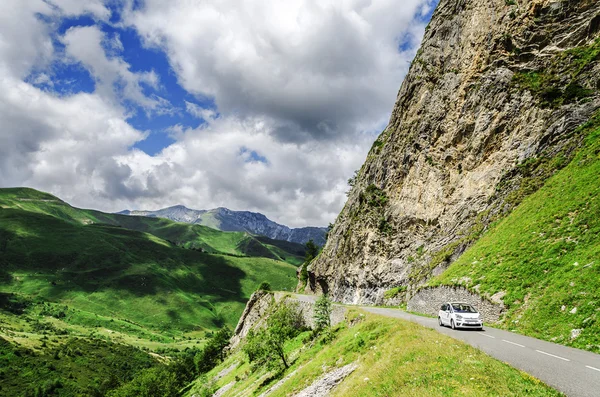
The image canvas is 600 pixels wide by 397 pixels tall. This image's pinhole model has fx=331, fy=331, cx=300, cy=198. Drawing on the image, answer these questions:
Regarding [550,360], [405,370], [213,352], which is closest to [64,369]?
[213,352]

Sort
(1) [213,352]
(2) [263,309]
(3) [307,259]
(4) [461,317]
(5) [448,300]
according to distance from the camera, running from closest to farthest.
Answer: (4) [461,317] < (5) [448,300] < (2) [263,309] < (1) [213,352] < (3) [307,259]

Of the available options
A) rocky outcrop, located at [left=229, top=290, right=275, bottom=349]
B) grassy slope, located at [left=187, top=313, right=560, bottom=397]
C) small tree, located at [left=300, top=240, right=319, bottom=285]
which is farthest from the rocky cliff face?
small tree, located at [left=300, top=240, right=319, bottom=285]

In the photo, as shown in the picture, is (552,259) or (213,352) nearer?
(552,259)

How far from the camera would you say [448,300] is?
3819 centimetres

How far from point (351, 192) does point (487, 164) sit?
50736 millimetres

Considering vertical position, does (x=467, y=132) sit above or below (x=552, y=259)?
above

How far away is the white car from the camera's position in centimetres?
2697

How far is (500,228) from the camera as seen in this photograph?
42281mm

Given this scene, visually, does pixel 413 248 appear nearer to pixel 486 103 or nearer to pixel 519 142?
pixel 519 142

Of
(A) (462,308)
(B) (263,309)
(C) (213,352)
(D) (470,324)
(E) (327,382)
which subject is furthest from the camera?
(C) (213,352)

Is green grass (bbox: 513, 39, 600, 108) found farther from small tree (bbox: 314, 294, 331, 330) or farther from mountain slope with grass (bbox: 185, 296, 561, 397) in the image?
mountain slope with grass (bbox: 185, 296, 561, 397)

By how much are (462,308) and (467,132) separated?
43.8 meters

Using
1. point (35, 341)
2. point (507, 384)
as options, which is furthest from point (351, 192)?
point (35, 341)

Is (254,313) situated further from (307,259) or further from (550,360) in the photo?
(550,360)
